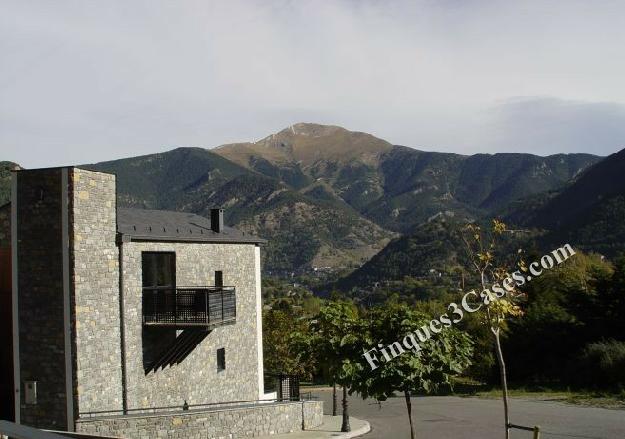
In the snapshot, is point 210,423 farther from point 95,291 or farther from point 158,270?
point 158,270

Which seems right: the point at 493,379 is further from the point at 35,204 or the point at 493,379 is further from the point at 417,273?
the point at 417,273

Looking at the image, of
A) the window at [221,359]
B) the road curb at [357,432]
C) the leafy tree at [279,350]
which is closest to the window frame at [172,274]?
the window at [221,359]

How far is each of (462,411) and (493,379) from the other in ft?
40.9

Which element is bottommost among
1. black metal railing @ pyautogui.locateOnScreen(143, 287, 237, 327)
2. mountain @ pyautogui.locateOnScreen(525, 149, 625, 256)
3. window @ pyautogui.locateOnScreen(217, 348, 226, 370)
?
window @ pyautogui.locateOnScreen(217, 348, 226, 370)

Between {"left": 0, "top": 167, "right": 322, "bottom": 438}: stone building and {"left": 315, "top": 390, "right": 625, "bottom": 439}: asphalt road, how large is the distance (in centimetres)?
433

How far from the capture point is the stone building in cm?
1366

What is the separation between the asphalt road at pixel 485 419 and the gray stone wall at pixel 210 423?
2.40m

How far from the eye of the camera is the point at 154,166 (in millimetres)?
198625

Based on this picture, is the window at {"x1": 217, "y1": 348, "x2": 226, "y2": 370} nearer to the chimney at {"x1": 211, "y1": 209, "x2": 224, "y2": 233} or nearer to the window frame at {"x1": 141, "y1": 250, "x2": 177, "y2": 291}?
the window frame at {"x1": 141, "y1": 250, "x2": 177, "y2": 291}

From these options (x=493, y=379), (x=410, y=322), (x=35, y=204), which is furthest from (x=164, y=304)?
(x=493, y=379)

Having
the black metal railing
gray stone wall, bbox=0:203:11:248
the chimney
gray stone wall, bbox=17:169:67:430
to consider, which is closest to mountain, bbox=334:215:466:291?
the chimney

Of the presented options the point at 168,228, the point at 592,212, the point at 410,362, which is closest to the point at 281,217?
the point at 592,212

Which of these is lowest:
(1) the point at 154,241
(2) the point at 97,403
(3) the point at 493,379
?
(3) the point at 493,379

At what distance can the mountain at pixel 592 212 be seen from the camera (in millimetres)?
80938
